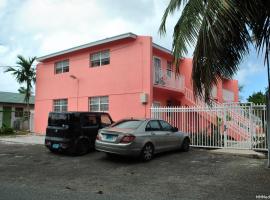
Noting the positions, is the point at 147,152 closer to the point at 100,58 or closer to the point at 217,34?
the point at 217,34

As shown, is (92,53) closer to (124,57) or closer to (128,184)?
(124,57)

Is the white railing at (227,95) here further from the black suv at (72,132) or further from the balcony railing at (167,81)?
the black suv at (72,132)

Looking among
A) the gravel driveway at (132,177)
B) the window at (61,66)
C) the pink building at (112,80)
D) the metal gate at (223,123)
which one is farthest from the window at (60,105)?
the gravel driveway at (132,177)

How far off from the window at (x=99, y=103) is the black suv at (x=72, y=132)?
597 cm

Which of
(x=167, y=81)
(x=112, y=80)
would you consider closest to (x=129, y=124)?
(x=112, y=80)

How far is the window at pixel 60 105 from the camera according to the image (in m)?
21.2

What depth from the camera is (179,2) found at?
6.96 metres

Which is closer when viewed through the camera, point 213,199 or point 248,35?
point 213,199

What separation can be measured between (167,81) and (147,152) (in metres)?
8.57

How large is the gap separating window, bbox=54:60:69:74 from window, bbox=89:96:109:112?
3.72 metres

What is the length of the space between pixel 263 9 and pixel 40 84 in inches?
781

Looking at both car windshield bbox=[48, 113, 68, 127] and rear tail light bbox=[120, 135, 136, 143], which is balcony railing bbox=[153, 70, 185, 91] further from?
rear tail light bbox=[120, 135, 136, 143]

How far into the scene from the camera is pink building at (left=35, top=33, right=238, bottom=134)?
16.7 metres

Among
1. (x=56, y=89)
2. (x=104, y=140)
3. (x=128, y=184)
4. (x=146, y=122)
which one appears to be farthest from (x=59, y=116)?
(x=56, y=89)
